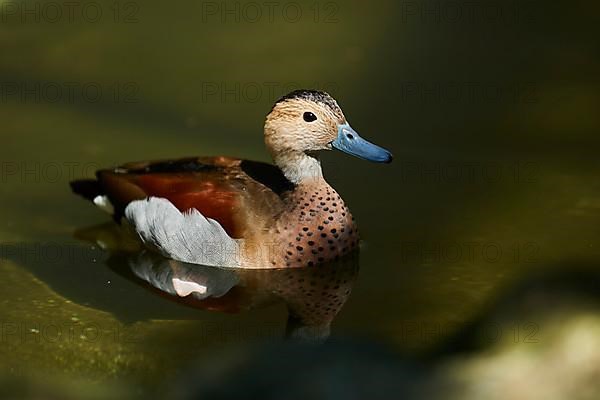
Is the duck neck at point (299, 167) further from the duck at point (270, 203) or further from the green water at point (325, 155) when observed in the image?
the green water at point (325, 155)

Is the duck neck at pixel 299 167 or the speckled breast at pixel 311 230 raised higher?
the duck neck at pixel 299 167

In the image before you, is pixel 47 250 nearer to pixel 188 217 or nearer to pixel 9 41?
pixel 188 217

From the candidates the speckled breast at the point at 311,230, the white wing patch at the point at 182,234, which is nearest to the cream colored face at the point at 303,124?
the speckled breast at the point at 311,230

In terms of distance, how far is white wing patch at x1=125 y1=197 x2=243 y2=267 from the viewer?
681 centimetres

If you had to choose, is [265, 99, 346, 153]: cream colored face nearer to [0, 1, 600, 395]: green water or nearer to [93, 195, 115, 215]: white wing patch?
[0, 1, 600, 395]: green water

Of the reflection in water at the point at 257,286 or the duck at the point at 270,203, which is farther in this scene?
the duck at the point at 270,203

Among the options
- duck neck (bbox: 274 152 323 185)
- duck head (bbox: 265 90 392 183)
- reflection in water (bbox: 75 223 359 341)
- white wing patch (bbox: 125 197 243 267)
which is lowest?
reflection in water (bbox: 75 223 359 341)

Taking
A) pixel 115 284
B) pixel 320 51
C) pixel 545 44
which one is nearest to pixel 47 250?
pixel 115 284

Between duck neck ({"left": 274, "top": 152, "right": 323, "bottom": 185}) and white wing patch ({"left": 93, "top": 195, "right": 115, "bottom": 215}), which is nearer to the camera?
duck neck ({"left": 274, "top": 152, "right": 323, "bottom": 185})

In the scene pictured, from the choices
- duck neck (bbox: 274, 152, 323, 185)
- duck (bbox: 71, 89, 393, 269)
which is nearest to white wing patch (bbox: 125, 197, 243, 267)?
duck (bbox: 71, 89, 393, 269)

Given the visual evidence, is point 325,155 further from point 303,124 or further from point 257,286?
point 257,286

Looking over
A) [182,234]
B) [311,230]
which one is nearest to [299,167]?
[311,230]

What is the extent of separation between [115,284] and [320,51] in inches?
136

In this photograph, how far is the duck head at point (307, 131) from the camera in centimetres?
688
